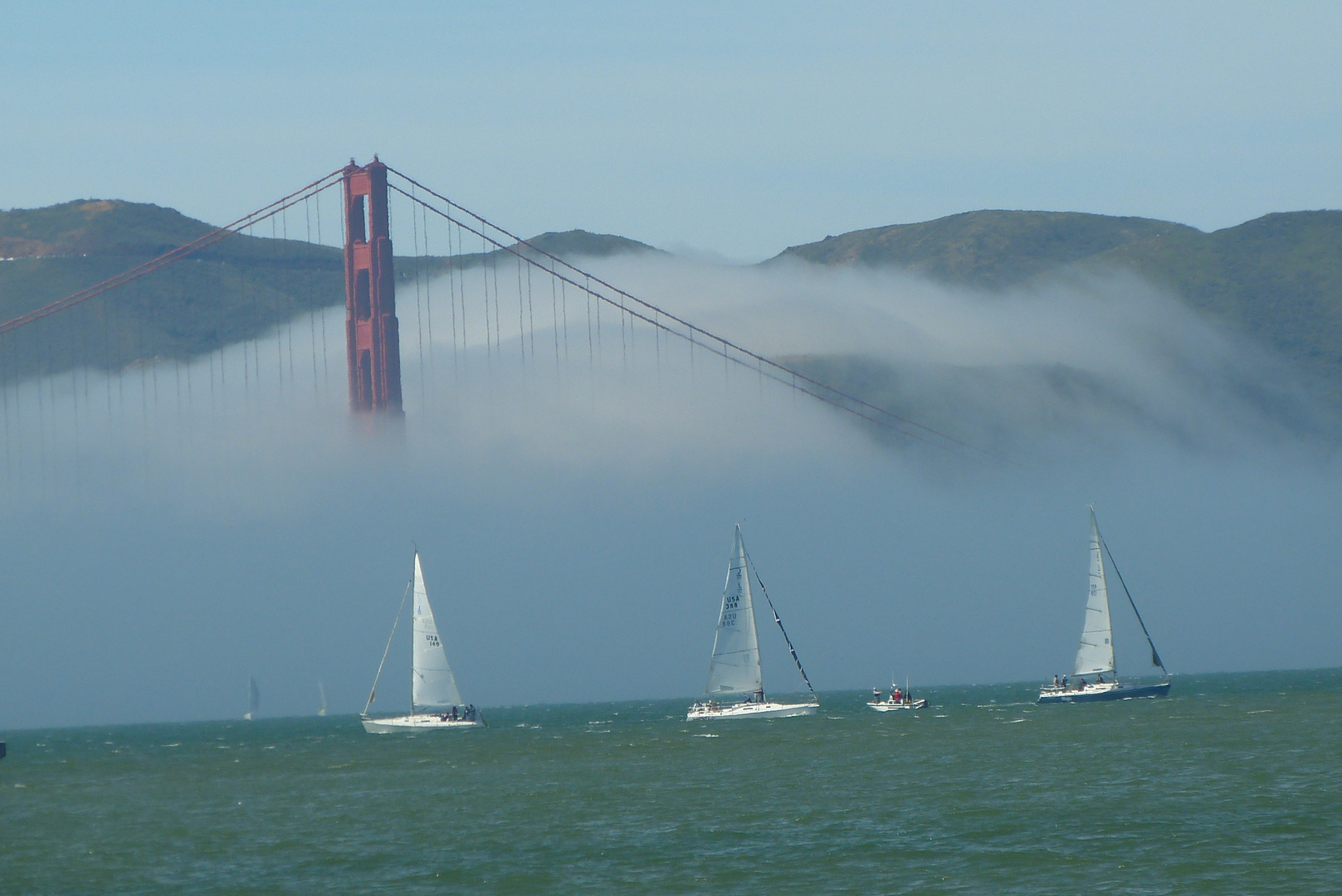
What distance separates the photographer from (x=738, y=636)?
10762cm

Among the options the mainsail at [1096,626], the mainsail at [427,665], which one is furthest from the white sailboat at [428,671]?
the mainsail at [1096,626]

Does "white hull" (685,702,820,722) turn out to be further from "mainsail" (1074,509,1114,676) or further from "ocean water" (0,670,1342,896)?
"mainsail" (1074,509,1114,676)

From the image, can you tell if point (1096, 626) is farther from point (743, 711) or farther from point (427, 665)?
point (427, 665)

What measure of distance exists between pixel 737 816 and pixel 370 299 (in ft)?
293

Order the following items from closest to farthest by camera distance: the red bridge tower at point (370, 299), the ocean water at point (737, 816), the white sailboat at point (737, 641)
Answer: the ocean water at point (737, 816), the white sailboat at point (737, 641), the red bridge tower at point (370, 299)

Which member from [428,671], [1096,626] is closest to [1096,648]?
[1096,626]

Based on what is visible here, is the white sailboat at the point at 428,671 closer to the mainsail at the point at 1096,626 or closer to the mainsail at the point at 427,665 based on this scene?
the mainsail at the point at 427,665

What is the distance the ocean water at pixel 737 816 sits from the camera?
46719 mm

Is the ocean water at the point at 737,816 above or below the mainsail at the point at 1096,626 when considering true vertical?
below

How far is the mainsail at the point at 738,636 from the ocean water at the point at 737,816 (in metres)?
4.14

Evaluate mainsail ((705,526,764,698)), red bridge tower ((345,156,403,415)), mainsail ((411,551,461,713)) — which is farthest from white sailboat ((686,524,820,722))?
red bridge tower ((345,156,403,415))

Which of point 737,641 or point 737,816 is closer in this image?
point 737,816

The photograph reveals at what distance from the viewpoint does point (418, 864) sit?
168ft

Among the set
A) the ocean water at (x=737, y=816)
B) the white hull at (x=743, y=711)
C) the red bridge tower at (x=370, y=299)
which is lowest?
the ocean water at (x=737, y=816)
